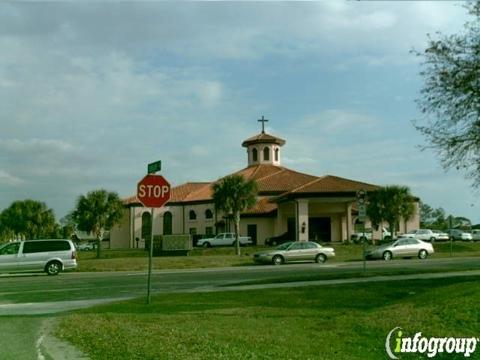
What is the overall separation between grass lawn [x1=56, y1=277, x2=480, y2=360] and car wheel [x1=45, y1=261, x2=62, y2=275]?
58.0 ft

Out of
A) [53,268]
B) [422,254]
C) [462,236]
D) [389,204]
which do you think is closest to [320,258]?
[422,254]

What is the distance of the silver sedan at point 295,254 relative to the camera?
37500mm

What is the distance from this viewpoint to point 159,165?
15.1m

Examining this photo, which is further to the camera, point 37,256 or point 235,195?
point 235,195

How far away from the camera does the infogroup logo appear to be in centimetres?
871

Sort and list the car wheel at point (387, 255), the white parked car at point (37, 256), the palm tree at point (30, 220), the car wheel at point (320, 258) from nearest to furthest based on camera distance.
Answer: the white parked car at point (37, 256)
the car wheel at point (320, 258)
the car wheel at point (387, 255)
the palm tree at point (30, 220)

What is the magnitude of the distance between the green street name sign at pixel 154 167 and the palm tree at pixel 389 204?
45.8m

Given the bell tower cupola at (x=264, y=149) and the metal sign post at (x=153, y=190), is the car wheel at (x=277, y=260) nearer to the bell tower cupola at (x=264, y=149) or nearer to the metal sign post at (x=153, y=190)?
the metal sign post at (x=153, y=190)

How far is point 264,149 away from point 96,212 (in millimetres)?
31551

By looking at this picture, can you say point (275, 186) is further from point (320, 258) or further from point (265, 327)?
point (265, 327)

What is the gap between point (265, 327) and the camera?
36.8ft

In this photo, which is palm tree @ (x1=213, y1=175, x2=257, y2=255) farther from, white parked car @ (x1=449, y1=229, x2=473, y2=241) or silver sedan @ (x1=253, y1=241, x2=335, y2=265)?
white parked car @ (x1=449, y1=229, x2=473, y2=241)

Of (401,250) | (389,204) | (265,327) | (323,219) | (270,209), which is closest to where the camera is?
(265,327)

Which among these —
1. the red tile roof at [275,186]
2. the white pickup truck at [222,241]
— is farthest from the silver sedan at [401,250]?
the white pickup truck at [222,241]
